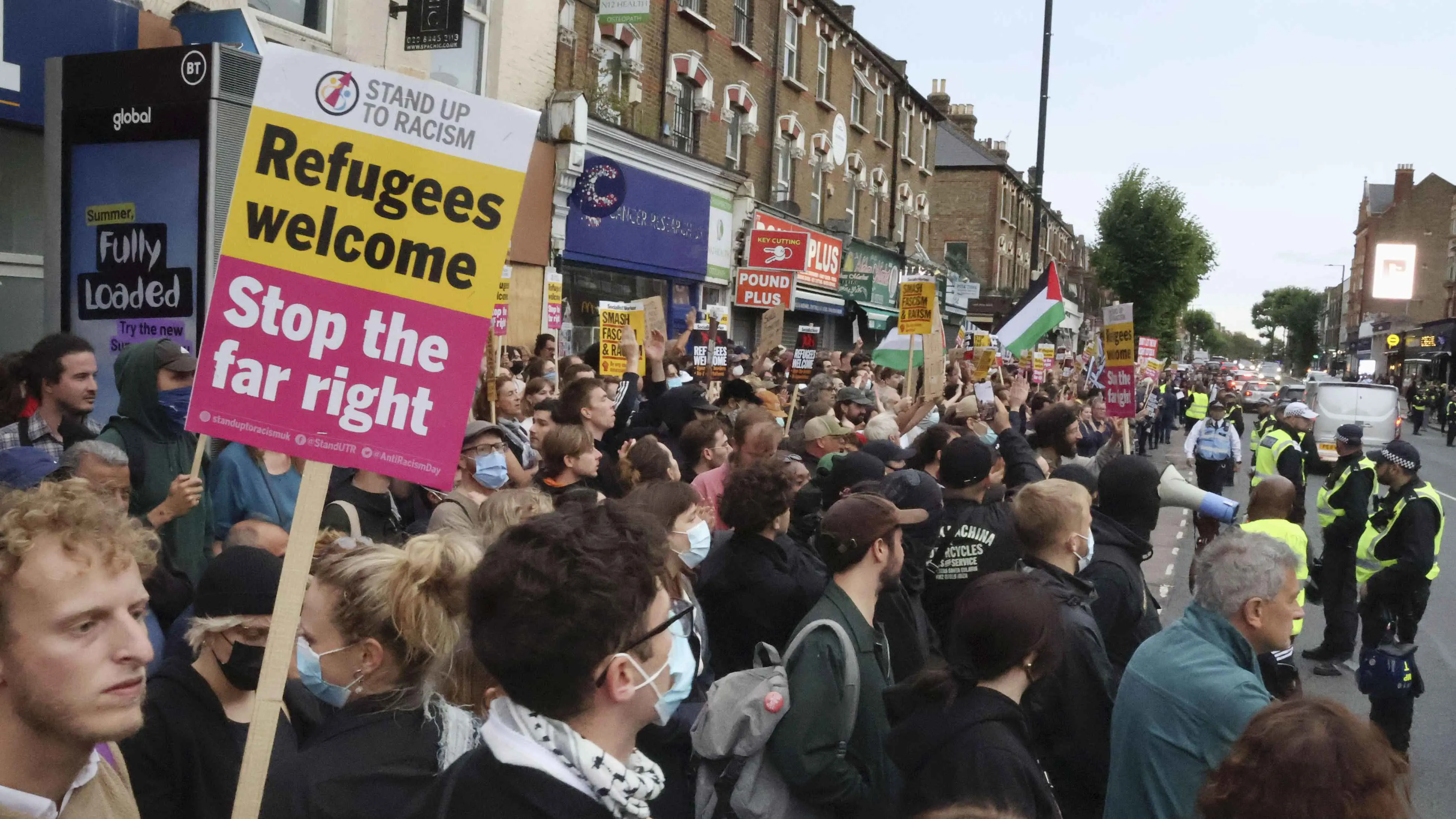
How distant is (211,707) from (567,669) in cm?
134

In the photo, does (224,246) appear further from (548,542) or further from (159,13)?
(159,13)

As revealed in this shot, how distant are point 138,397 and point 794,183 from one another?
21377 millimetres

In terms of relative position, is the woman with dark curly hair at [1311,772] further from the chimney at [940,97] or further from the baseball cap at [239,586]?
the chimney at [940,97]

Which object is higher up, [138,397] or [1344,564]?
[138,397]

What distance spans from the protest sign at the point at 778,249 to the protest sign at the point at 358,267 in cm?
1448

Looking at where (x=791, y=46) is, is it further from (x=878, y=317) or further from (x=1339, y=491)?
(x=1339, y=491)

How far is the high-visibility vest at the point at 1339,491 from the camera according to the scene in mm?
8539

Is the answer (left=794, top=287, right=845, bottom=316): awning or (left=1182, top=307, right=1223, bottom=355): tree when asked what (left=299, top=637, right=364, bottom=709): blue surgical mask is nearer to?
(left=794, top=287, right=845, bottom=316): awning

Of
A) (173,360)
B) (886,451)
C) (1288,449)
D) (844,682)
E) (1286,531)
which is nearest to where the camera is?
(844,682)

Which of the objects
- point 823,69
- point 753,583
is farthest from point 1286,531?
point 823,69

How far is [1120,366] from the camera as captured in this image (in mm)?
11414

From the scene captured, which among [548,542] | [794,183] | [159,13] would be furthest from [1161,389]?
[548,542]

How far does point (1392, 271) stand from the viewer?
8256 centimetres

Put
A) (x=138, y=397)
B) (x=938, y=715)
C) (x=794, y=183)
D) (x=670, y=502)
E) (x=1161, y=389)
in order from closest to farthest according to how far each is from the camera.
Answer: (x=938, y=715) → (x=670, y=502) → (x=138, y=397) → (x=794, y=183) → (x=1161, y=389)
